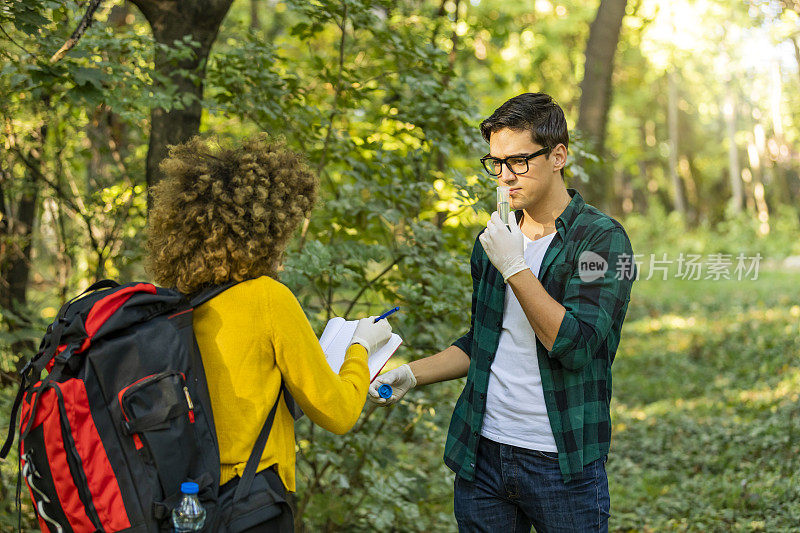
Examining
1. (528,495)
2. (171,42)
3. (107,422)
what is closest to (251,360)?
(107,422)

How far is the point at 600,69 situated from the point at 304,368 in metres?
6.84

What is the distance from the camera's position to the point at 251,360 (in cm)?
195

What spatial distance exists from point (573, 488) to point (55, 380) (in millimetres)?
1533

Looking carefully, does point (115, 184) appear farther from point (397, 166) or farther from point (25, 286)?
point (397, 166)

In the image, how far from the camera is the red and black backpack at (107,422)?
5.65 ft

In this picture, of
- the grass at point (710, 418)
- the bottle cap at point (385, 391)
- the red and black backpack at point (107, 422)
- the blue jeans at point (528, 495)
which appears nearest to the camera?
the red and black backpack at point (107, 422)

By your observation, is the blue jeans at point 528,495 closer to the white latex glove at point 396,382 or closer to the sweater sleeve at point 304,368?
the white latex glove at point 396,382

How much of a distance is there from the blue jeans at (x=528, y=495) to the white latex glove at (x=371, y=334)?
481mm

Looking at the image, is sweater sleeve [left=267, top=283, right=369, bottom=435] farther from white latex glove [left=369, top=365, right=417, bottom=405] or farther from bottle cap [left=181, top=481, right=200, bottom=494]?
white latex glove [left=369, top=365, right=417, bottom=405]

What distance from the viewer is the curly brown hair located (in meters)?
1.97

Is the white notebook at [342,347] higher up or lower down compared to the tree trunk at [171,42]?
lower down

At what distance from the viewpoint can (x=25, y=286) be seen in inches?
195

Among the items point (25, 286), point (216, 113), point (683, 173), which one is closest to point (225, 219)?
point (216, 113)

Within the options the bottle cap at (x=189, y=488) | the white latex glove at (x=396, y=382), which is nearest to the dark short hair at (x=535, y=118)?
the white latex glove at (x=396, y=382)
